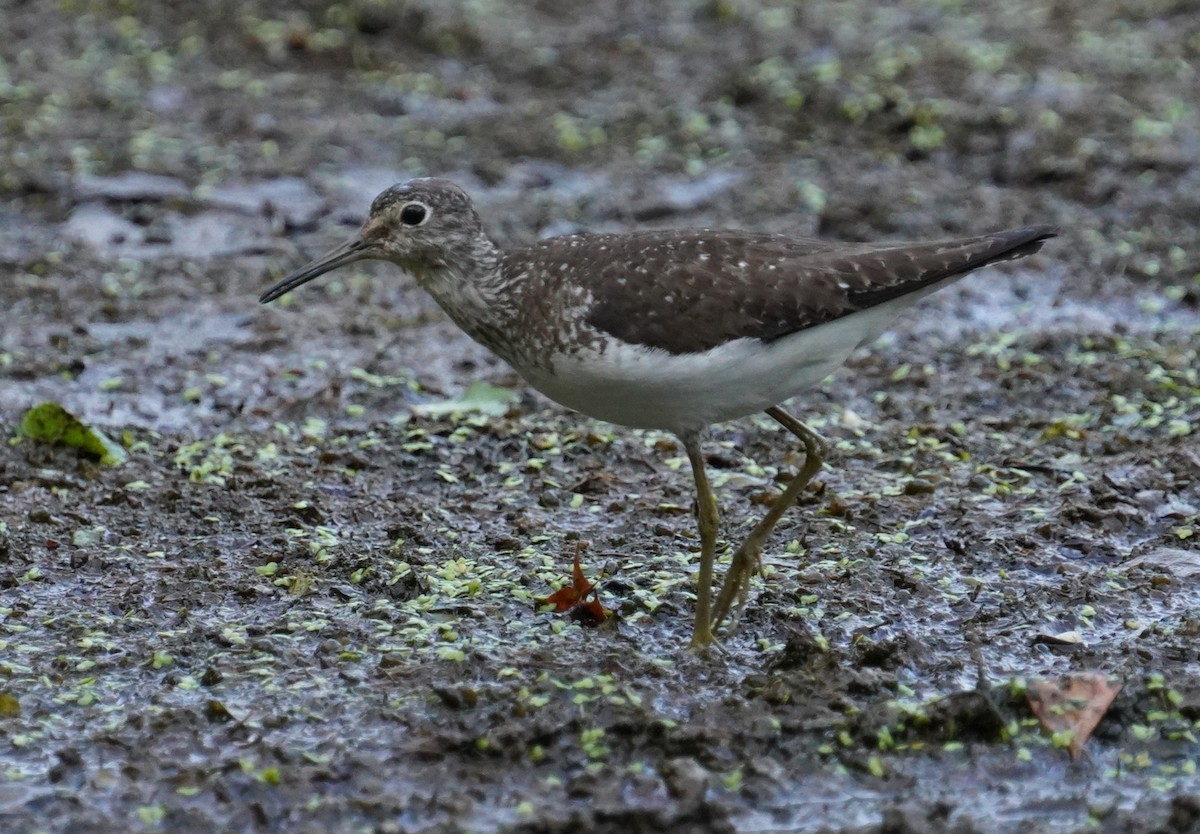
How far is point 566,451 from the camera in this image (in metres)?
8.53

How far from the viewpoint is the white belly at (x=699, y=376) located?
19.8 feet

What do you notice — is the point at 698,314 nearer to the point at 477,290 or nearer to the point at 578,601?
the point at 477,290

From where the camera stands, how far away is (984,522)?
298 inches

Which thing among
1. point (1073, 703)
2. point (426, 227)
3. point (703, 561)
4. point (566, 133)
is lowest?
point (1073, 703)

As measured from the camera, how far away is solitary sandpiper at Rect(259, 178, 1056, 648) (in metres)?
6.09

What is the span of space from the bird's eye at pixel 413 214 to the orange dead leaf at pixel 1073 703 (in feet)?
10.1

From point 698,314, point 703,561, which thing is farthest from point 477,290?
point 703,561

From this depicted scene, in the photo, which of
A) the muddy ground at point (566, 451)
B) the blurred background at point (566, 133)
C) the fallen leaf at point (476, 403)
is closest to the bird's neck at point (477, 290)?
the muddy ground at point (566, 451)

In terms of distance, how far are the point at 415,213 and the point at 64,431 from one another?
105 inches

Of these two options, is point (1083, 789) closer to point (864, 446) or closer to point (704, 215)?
point (864, 446)

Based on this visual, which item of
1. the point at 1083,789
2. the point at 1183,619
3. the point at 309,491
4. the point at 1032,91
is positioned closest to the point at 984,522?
the point at 1183,619

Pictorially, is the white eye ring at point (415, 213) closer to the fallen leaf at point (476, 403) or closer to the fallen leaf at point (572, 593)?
the fallen leaf at point (572, 593)

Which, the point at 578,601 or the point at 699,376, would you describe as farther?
the point at 578,601

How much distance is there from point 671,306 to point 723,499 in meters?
2.06
